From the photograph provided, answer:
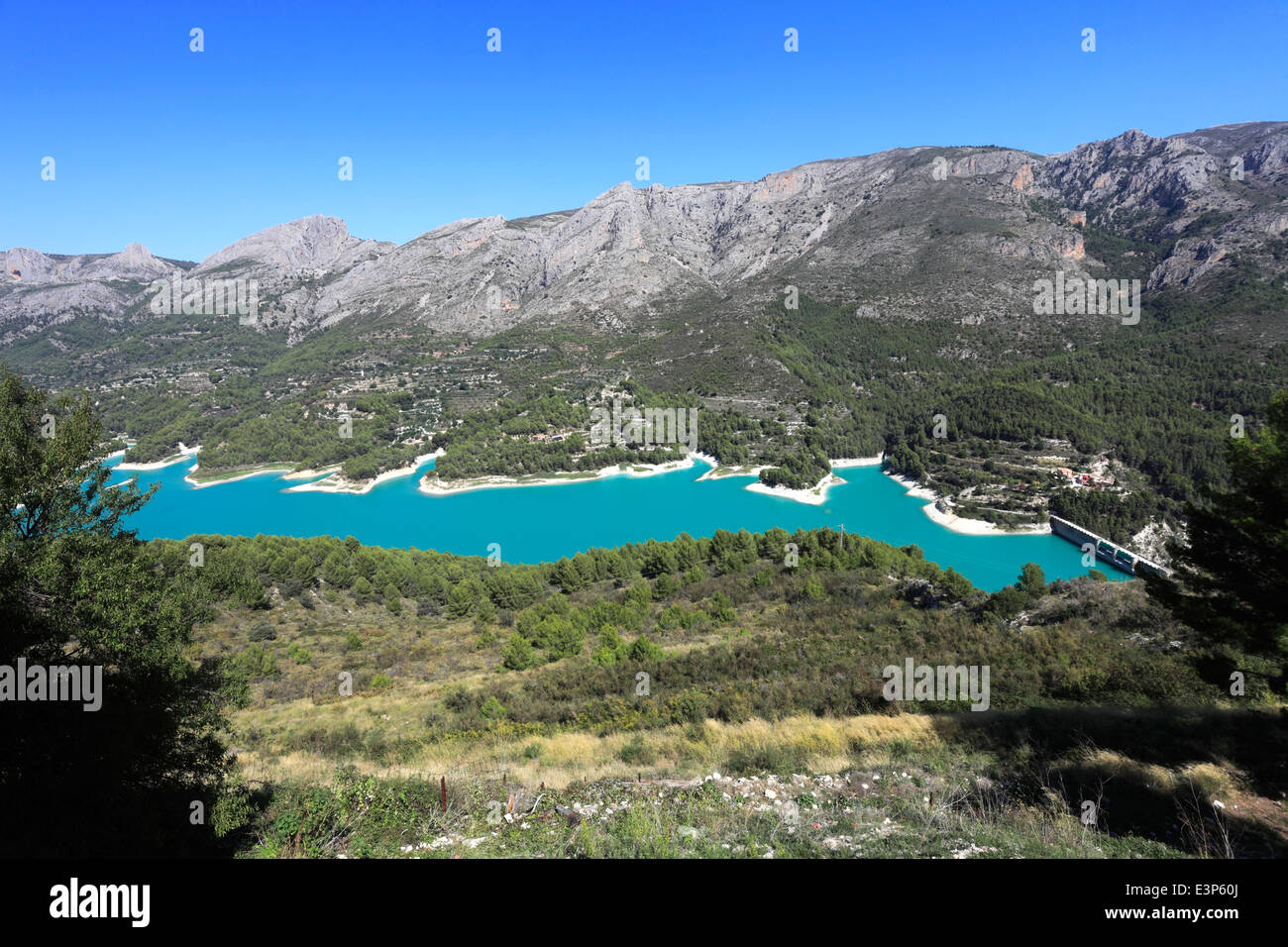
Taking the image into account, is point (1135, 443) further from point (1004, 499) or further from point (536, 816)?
point (536, 816)

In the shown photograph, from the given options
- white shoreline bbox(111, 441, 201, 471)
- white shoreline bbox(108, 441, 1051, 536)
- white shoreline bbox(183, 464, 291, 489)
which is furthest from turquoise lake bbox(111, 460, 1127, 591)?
white shoreline bbox(111, 441, 201, 471)

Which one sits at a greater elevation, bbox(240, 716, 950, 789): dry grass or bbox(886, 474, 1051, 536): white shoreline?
bbox(240, 716, 950, 789): dry grass

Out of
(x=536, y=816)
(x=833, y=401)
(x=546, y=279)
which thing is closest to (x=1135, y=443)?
(x=833, y=401)

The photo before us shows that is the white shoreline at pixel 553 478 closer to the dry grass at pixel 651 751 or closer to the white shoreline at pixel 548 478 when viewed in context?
the white shoreline at pixel 548 478

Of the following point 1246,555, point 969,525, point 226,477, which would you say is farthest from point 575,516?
point 1246,555

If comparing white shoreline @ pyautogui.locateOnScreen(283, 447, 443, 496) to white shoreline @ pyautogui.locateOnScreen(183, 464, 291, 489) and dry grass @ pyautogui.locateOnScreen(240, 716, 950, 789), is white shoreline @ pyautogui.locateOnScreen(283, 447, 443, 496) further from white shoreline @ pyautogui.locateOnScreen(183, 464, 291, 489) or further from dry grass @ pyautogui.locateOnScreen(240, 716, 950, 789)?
dry grass @ pyautogui.locateOnScreen(240, 716, 950, 789)
